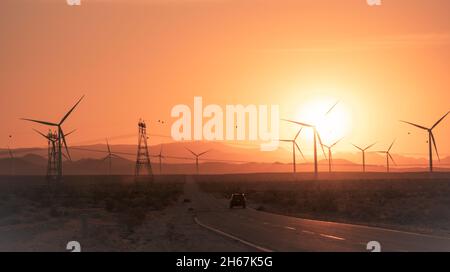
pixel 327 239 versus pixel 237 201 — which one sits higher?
pixel 237 201

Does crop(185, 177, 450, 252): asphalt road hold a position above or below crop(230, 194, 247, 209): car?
below

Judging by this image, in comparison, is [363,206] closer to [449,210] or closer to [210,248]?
[449,210]

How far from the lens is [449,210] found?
52500 millimetres

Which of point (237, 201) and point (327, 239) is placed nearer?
point (327, 239)

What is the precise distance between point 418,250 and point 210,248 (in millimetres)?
8016

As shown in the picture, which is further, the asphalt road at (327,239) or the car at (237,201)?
the car at (237,201)

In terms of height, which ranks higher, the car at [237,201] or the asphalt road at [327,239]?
the car at [237,201]

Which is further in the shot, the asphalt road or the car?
the car
